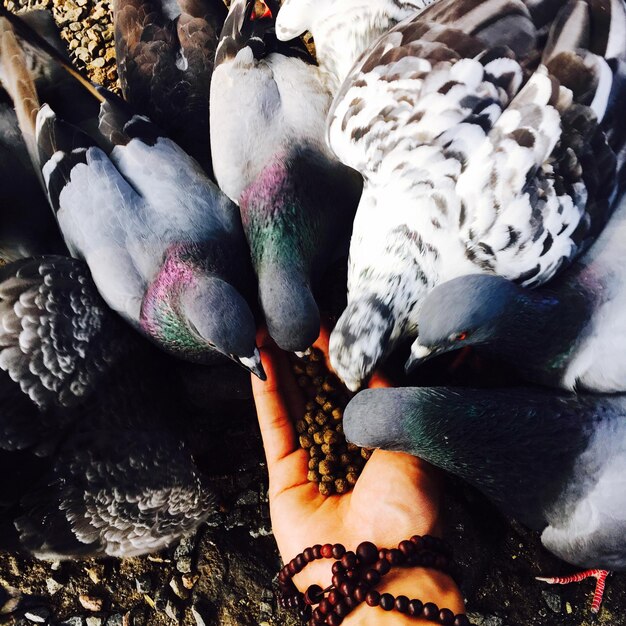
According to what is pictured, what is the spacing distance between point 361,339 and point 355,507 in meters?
0.64

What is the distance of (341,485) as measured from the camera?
246cm

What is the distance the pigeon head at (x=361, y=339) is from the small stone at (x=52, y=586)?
174 cm

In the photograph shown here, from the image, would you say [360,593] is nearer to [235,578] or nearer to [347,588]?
[347,588]

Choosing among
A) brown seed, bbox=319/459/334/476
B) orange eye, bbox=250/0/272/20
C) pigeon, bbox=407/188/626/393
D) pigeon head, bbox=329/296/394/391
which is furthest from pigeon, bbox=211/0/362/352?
pigeon, bbox=407/188/626/393

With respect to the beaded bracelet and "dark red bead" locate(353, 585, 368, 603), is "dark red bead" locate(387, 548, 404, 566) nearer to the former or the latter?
the beaded bracelet

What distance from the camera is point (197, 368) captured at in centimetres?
289

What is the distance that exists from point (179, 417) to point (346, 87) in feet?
5.24

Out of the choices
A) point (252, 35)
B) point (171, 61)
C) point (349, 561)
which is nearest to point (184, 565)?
point (349, 561)

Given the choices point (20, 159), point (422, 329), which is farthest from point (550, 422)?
point (20, 159)

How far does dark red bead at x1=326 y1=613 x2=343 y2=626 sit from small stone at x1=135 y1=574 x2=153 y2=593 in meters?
1.07

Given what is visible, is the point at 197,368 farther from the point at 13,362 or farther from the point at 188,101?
the point at 188,101

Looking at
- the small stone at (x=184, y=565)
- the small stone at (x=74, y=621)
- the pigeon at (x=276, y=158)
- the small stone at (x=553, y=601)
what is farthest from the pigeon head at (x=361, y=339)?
the small stone at (x=74, y=621)

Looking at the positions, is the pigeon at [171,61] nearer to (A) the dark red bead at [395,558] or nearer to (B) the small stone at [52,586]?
(A) the dark red bead at [395,558]

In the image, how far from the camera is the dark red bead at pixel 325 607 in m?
2.14
